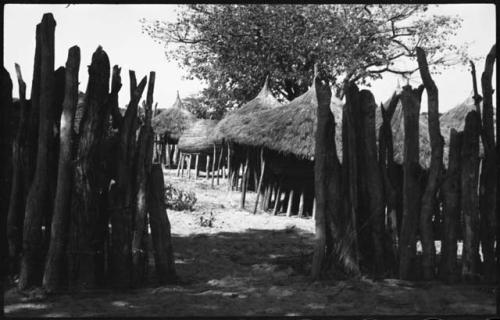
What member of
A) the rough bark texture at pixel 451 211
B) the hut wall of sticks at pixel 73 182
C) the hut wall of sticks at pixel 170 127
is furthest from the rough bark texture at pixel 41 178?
the hut wall of sticks at pixel 170 127

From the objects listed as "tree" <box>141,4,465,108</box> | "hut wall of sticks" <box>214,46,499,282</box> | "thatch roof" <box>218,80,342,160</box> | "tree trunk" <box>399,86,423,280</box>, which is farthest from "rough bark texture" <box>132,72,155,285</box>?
"tree" <box>141,4,465,108</box>

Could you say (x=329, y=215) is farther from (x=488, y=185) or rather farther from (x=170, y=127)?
(x=170, y=127)

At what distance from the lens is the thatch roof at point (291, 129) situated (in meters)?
12.1

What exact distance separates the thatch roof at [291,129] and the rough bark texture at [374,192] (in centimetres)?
586

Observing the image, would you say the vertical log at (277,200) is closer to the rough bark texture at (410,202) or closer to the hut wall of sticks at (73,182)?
the rough bark texture at (410,202)

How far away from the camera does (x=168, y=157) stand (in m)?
29.0

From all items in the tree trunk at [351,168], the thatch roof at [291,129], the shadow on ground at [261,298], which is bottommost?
the shadow on ground at [261,298]

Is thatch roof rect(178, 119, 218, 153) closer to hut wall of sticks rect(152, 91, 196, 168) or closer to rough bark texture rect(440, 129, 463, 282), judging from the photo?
hut wall of sticks rect(152, 91, 196, 168)

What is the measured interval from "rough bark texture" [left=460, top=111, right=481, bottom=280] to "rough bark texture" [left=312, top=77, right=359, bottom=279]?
1120 mm

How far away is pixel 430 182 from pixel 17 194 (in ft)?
13.4

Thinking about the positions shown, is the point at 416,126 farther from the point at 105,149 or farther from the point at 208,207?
the point at 208,207

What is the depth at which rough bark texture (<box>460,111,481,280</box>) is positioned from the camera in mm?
5504

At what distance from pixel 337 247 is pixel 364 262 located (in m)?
0.41

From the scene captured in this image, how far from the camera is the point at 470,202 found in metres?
5.50
